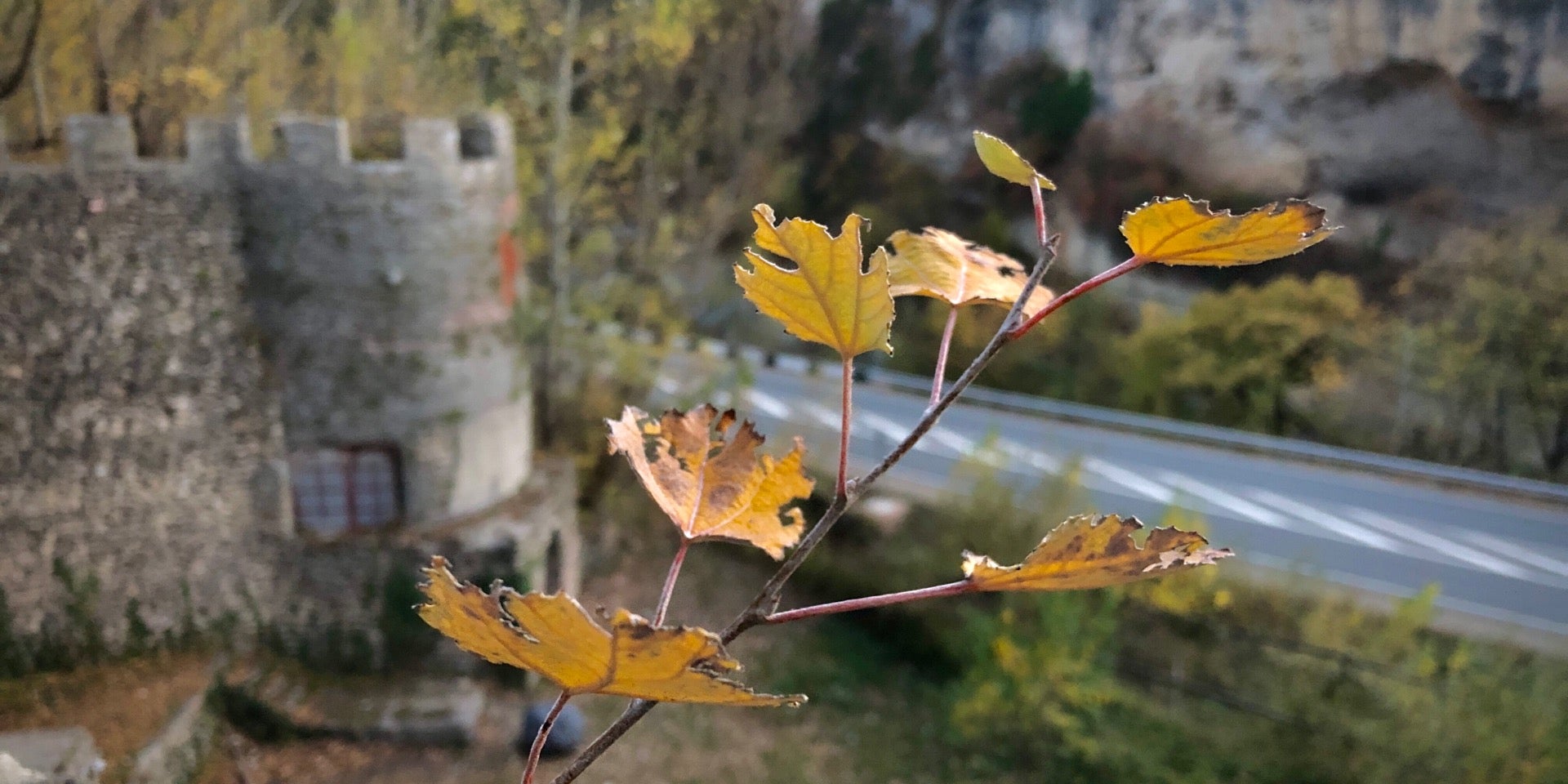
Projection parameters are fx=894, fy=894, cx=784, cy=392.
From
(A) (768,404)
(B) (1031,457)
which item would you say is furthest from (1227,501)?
(A) (768,404)

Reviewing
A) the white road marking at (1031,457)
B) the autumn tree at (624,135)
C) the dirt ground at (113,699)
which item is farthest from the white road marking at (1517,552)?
the dirt ground at (113,699)

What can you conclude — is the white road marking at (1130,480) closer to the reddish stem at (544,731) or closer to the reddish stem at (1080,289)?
the reddish stem at (1080,289)

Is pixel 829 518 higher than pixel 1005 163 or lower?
lower

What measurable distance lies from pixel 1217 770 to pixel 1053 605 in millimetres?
1199

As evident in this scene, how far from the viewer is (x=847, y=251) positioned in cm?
52

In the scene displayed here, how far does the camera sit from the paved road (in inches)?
180

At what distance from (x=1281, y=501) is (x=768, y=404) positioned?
384 centimetres

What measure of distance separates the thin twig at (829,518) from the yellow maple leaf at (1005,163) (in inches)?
0.6

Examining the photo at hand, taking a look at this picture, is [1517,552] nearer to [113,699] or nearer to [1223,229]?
[1223,229]

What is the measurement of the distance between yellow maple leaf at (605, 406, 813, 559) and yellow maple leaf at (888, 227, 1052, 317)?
6.4 inches

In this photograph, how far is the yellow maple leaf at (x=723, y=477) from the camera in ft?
2.13

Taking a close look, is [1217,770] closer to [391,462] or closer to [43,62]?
[391,462]

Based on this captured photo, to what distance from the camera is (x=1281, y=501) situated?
5.66 meters

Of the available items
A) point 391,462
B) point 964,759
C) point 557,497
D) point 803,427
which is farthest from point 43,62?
point 964,759
